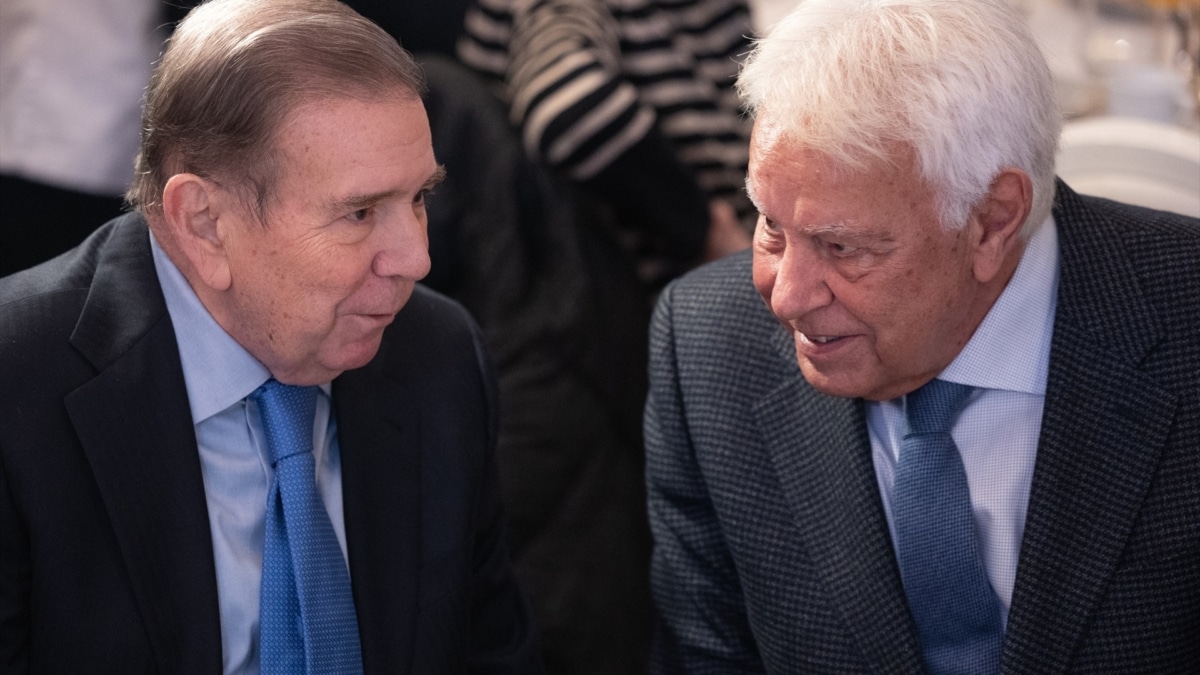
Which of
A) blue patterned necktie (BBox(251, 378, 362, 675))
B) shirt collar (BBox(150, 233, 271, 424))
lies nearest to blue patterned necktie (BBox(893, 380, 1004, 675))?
blue patterned necktie (BBox(251, 378, 362, 675))

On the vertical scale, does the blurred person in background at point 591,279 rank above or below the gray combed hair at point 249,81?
below

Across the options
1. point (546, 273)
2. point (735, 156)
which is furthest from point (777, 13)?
point (546, 273)

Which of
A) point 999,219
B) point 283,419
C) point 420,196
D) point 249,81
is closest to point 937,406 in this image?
point 999,219

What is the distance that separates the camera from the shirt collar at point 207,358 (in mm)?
1493

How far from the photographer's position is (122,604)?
1413 millimetres

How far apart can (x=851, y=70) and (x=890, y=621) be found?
2.17ft

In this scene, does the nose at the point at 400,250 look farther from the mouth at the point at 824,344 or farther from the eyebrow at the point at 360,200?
the mouth at the point at 824,344

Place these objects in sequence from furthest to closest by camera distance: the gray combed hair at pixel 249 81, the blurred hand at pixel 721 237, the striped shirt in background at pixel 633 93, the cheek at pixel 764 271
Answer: the blurred hand at pixel 721 237, the striped shirt in background at pixel 633 93, the cheek at pixel 764 271, the gray combed hair at pixel 249 81

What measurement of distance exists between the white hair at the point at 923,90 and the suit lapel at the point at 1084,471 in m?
0.19

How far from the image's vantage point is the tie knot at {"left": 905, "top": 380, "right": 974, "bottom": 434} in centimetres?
163

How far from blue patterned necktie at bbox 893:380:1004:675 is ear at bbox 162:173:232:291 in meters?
0.84

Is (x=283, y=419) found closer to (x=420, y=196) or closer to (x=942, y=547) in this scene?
(x=420, y=196)

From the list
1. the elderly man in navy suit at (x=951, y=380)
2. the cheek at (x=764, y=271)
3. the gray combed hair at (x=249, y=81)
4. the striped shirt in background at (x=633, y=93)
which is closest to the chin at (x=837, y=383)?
the elderly man in navy suit at (x=951, y=380)

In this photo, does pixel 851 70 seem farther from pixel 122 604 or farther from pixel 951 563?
pixel 122 604
